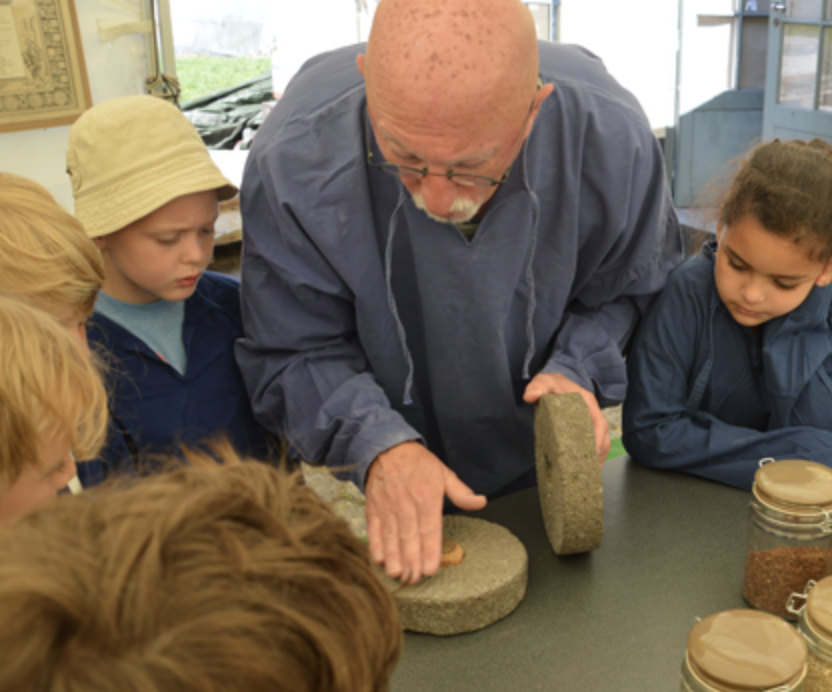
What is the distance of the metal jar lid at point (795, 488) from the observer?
3.67 ft

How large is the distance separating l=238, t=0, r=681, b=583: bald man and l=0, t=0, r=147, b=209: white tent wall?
4.48 ft

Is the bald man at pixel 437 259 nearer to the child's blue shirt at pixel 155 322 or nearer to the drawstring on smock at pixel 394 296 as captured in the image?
the drawstring on smock at pixel 394 296

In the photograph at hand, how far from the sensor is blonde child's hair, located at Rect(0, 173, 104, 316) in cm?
132

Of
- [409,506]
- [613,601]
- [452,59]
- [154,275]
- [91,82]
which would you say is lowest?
[613,601]

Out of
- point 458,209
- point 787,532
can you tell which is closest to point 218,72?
point 458,209

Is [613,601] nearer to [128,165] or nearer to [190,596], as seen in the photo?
[190,596]

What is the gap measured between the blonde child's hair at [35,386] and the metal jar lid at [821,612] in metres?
0.87

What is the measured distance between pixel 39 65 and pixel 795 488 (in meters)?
2.48

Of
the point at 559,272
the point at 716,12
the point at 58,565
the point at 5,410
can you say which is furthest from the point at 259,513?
the point at 716,12

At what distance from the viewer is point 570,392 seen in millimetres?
1385

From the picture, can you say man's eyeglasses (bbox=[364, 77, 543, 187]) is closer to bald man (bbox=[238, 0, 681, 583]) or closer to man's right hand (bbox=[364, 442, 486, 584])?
bald man (bbox=[238, 0, 681, 583])

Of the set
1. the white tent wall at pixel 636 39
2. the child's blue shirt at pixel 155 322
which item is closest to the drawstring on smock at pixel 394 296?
the child's blue shirt at pixel 155 322

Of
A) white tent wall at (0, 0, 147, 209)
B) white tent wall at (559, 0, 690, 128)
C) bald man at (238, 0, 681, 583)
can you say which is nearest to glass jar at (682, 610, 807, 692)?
bald man at (238, 0, 681, 583)

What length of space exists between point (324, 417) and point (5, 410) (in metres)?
0.64
